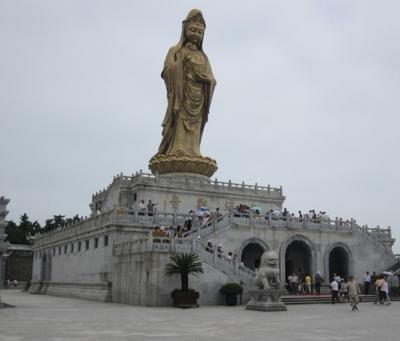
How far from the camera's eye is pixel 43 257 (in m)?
49.3

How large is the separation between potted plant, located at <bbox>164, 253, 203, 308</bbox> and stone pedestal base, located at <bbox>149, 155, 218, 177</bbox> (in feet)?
59.5

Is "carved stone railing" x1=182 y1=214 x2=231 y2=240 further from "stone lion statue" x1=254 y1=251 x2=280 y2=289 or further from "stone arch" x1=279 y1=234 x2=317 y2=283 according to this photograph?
"stone lion statue" x1=254 y1=251 x2=280 y2=289


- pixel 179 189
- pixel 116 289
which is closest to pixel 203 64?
pixel 179 189

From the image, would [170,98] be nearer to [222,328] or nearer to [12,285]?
[12,285]

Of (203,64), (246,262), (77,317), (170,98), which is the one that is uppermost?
(203,64)

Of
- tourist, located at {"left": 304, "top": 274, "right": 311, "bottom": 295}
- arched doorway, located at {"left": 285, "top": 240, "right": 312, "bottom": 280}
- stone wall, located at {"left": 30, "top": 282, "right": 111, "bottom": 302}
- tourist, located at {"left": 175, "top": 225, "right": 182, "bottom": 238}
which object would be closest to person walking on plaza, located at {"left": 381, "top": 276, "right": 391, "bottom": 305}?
tourist, located at {"left": 304, "top": 274, "right": 311, "bottom": 295}

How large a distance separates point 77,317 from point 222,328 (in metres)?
6.16

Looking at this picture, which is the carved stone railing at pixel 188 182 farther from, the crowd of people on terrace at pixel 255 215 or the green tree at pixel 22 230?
the green tree at pixel 22 230

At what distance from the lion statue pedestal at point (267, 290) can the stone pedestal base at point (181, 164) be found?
20.1 meters

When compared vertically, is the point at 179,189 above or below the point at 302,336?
above

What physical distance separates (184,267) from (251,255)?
10519 mm

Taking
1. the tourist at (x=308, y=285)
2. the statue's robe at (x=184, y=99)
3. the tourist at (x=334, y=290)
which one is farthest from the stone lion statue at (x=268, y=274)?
the statue's robe at (x=184, y=99)

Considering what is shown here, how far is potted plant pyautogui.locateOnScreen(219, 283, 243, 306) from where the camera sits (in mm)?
26906

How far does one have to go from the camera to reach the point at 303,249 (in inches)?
1458
